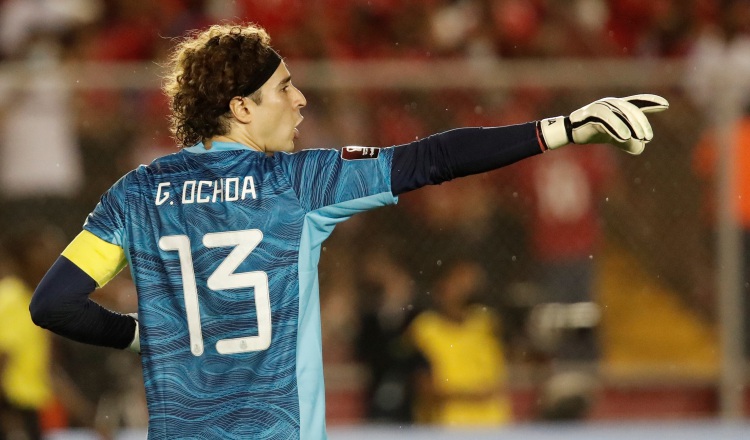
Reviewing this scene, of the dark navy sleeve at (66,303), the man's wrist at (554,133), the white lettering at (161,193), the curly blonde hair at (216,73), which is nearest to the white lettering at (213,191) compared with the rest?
the white lettering at (161,193)

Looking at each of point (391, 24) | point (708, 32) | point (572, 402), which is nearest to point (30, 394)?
point (572, 402)

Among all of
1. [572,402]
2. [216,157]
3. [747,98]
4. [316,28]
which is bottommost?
[572,402]

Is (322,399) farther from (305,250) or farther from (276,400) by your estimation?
(305,250)

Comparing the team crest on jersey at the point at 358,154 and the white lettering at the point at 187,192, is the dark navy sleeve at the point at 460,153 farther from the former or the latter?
the white lettering at the point at 187,192

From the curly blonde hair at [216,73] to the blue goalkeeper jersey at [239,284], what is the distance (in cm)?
15

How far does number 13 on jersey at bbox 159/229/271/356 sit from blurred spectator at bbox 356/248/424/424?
459 cm

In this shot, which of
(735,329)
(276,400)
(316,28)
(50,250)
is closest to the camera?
(276,400)

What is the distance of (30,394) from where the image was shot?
6004 mm

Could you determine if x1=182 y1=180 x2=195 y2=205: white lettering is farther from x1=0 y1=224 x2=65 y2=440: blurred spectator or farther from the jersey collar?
x1=0 y1=224 x2=65 y2=440: blurred spectator

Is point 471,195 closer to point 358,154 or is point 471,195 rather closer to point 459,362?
point 459,362

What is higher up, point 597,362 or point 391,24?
point 391,24

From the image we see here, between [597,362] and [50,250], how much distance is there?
132 inches

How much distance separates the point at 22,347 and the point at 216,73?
3.62 meters

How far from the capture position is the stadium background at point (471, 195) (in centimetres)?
769
